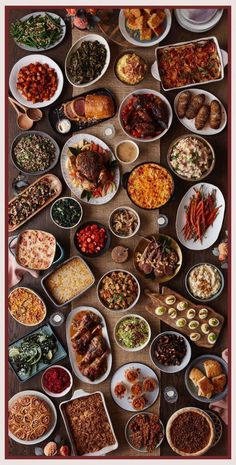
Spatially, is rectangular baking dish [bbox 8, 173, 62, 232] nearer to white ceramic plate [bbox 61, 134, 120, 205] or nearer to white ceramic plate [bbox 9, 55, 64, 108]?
white ceramic plate [bbox 61, 134, 120, 205]

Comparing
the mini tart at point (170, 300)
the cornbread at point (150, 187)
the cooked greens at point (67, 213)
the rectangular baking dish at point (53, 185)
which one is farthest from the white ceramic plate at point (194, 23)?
the mini tart at point (170, 300)

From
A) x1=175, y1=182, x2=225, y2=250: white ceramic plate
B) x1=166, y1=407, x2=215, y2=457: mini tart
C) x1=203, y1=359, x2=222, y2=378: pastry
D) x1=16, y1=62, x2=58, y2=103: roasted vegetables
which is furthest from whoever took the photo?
x1=16, y1=62, x2=58, y2=103: roasted vegetables

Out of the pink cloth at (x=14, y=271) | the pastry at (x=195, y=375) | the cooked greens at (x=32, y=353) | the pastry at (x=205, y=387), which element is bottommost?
the pastry at (x=205, y=387)

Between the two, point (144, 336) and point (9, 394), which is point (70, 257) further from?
point (9, 394)

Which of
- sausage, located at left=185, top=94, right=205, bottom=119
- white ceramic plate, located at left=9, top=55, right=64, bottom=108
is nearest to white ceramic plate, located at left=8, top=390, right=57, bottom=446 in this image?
white ceramic plate, located at left=9, top=55, right=64, bottom=108

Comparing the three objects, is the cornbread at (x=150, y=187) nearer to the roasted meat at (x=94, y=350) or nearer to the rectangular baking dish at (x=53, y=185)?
the rectangular baking dish at (x=53, y=185)

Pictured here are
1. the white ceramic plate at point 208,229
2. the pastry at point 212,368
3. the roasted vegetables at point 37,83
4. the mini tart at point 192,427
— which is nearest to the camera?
the mini tart at point 192,427

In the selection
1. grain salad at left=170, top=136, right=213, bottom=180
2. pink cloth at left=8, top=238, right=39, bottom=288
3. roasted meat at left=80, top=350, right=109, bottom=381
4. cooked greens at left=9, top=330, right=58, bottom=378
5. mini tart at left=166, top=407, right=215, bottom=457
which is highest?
grain salad at left=170, top=136, right=213, bottom=180
